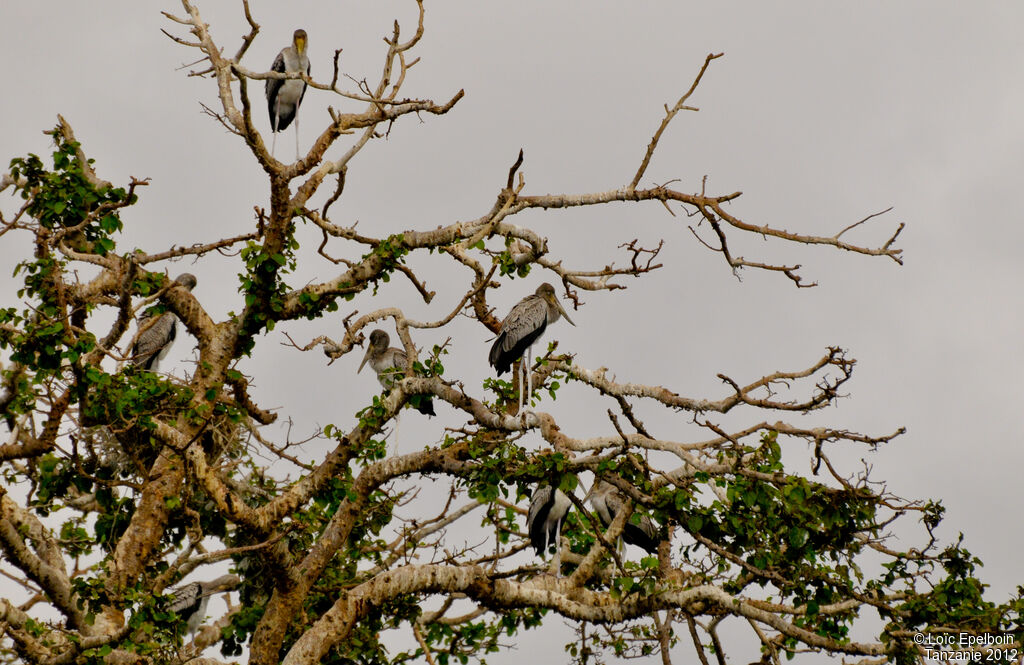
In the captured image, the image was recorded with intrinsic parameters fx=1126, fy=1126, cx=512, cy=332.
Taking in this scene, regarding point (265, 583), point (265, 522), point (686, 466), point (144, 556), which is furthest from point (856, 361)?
point (144, 556)

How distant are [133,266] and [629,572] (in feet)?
14.4

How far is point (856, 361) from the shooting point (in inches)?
285

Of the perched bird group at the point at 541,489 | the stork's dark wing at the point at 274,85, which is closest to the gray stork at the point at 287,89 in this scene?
the stork's dark wing at the point at 274,85

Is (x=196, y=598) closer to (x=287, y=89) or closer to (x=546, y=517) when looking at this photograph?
(x=546, y=517)

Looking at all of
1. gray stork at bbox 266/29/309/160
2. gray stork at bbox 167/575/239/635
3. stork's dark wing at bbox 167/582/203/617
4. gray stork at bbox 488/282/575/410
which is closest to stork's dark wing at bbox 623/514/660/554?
gray stork at bbox 488/282/575/410

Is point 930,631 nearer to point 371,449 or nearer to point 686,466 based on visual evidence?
point 686,466

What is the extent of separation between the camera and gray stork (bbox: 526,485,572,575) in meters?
9.84

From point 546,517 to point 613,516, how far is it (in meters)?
1.04

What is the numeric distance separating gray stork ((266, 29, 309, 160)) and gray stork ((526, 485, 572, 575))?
5.06m

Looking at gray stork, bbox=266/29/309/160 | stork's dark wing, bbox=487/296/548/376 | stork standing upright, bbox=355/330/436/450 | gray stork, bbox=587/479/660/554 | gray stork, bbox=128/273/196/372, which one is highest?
gray stork, bbox=266/29/309/160

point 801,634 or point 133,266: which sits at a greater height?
point 133,266

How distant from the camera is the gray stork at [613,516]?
10484 millimetres

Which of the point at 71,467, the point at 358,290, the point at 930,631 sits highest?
the point at 358,290

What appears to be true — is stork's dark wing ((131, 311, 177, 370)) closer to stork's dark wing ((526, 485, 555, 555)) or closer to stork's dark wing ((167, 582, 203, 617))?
stork's dark wing ((167, 582, 203, 617))
